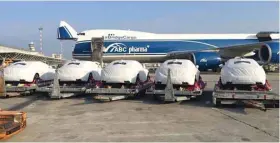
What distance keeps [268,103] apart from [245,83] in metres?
1.04

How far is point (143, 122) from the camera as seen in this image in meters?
9.29

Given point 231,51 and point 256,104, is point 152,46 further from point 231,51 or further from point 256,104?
point 256,104

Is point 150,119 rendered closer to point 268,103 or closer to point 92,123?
point 92,123

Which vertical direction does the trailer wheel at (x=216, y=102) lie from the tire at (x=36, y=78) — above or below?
below

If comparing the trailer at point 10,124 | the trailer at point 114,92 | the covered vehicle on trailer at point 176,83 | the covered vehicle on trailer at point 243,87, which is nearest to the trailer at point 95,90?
the trailer at point 114,92

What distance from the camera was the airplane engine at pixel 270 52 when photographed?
2997cm

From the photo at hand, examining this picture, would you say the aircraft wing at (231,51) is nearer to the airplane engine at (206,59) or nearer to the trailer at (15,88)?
the airplane engine at (206,59)

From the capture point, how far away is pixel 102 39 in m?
35.1

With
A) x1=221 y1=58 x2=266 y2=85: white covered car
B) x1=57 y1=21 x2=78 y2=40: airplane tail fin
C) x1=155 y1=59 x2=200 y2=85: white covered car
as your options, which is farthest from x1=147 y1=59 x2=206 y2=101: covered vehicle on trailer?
x1=57 y1=21 x2=78 y2=40: airplane tail fin

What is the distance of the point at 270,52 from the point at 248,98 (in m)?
20.2

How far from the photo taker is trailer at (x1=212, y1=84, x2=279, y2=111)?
445 inches

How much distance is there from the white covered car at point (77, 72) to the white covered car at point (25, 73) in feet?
4.82

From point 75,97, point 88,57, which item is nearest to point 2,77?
point 75,97

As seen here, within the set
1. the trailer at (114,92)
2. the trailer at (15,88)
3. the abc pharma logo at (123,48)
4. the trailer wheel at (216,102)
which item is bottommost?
the trailer wheel at (216,102)
